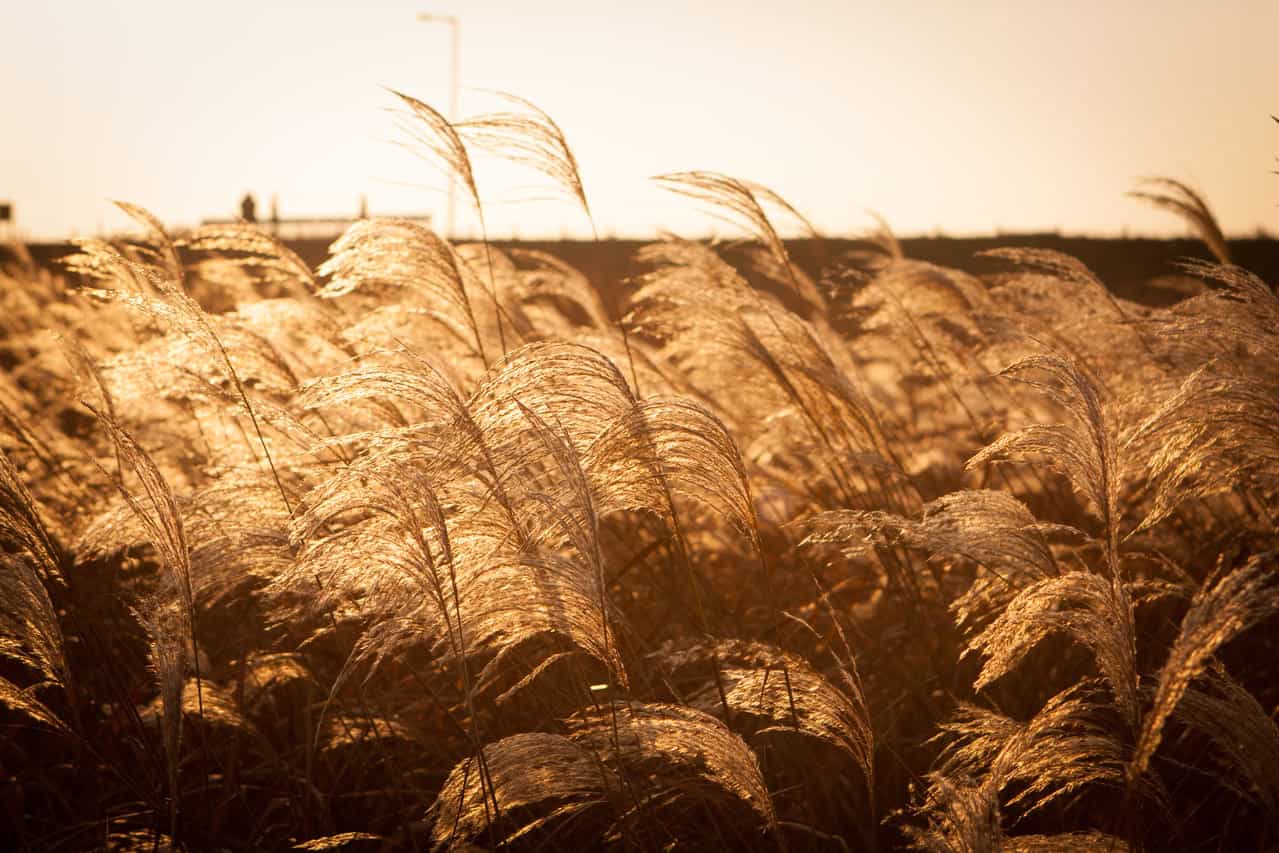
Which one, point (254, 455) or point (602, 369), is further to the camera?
point (254, 455)

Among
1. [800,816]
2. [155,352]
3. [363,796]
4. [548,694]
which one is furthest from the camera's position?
[155,352]

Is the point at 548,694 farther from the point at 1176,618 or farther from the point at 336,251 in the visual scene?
the point at 1176,618

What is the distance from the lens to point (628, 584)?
495 centimetres

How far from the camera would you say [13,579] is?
277 cm

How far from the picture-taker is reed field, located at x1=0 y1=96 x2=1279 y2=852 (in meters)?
2.57

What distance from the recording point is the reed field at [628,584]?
2.57 meters

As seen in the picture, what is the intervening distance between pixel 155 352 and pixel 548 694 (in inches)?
80.5

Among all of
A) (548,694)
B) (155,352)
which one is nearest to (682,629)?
(548,694)

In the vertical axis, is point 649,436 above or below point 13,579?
above

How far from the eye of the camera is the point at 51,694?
14.5 ft

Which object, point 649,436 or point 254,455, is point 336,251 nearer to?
point 254,455

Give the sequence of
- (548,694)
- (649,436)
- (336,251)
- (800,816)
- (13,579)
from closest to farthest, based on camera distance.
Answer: (649,436) < (13,579) < (800,816) < (548,694) < (336,251)

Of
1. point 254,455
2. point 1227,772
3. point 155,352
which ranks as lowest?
point 1227,772

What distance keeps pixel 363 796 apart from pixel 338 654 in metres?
0.62
